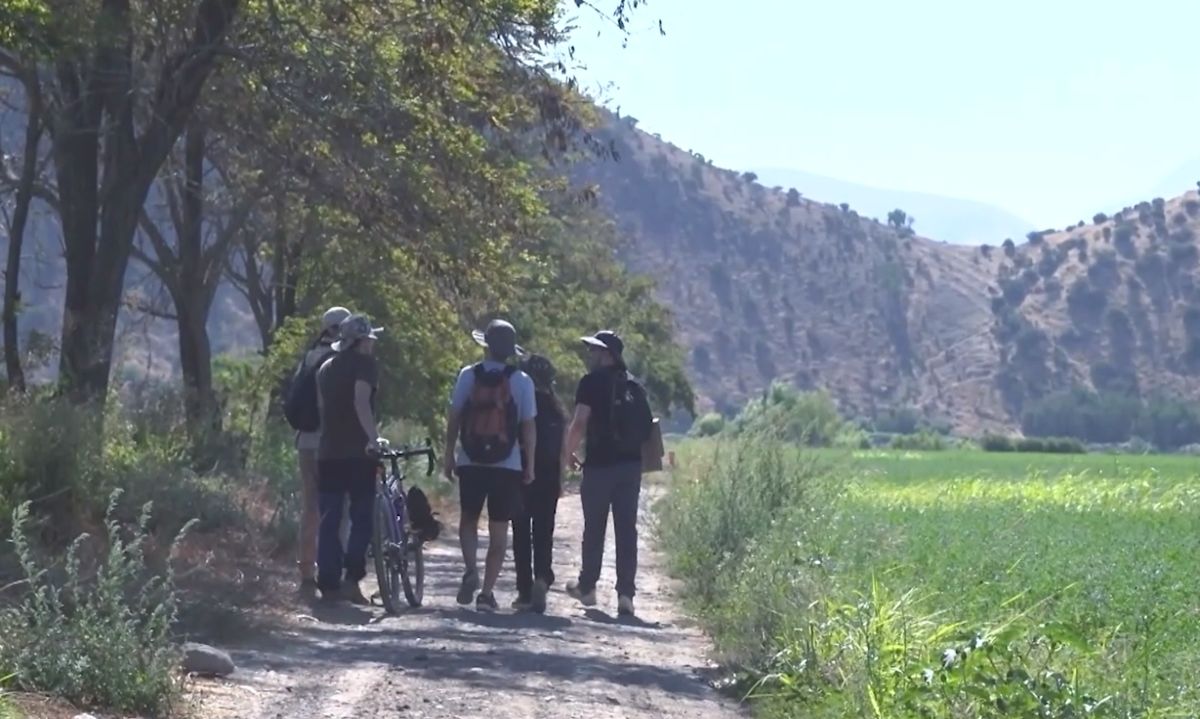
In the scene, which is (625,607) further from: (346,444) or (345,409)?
(345,409)

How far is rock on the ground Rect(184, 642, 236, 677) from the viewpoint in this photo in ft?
35.9

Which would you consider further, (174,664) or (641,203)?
(641,203)

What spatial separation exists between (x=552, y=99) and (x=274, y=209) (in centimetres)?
590

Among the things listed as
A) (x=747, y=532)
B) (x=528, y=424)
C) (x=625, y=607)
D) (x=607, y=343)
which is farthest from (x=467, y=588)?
(x=747, y=532)

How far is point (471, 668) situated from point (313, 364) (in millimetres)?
3851

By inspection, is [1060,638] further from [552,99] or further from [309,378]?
[552,99]

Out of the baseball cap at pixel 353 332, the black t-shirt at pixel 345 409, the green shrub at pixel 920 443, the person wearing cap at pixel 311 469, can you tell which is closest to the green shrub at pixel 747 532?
the black t-shirt at pixel 345 409

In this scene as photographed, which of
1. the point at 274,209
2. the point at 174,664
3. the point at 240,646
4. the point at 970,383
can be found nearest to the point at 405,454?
the point at 240,646

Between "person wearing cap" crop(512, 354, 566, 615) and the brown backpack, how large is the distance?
79 cm

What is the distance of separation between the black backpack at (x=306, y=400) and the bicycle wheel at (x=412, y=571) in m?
1.08

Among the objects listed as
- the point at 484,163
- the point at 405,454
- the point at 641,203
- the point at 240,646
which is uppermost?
the point at 641,203

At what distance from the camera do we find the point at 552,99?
21.0 metres

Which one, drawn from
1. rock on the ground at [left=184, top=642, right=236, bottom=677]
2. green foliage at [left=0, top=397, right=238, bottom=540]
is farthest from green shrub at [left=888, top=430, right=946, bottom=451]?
rock on the ground at [left=184, top=642, right=236, bottom=677]

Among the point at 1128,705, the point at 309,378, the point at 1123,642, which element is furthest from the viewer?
the point at 309,378
